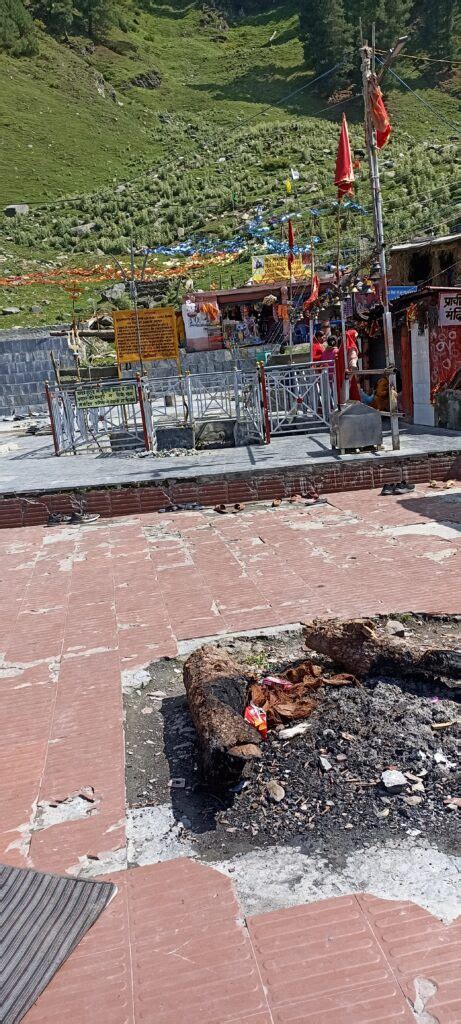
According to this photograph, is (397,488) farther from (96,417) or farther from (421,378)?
(96,417)

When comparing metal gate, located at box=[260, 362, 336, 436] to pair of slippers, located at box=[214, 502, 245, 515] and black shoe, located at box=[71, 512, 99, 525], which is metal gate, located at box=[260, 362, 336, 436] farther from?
black shoe, located at box=[71, 512, 99, 525]

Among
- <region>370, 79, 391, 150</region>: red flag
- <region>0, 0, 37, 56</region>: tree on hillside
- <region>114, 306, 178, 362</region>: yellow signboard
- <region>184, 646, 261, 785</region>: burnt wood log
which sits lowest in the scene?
<region>184, 646, 261, 785</region>: burnt wood log

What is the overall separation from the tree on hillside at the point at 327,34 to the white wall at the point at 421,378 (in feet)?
244

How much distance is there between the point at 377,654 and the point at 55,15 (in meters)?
118

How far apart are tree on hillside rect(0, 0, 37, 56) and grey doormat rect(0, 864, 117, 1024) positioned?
106 meters

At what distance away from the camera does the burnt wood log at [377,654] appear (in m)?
3.98

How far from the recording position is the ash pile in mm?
3129

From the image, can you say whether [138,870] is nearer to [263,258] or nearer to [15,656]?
[15,656]

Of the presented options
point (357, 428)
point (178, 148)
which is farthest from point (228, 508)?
point (178, 148)

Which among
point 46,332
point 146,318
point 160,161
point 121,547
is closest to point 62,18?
point 160,161

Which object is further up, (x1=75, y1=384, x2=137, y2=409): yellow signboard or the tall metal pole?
the tall metal pole

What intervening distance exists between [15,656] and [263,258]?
23.5 m

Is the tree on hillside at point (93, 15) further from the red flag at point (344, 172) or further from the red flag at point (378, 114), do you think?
the red flag at point (378, 114)

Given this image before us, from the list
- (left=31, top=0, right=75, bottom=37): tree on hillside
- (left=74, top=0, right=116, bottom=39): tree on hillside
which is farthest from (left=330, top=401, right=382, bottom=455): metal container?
(left=74, top=0, right=116, bottom=39): tree on hillside
